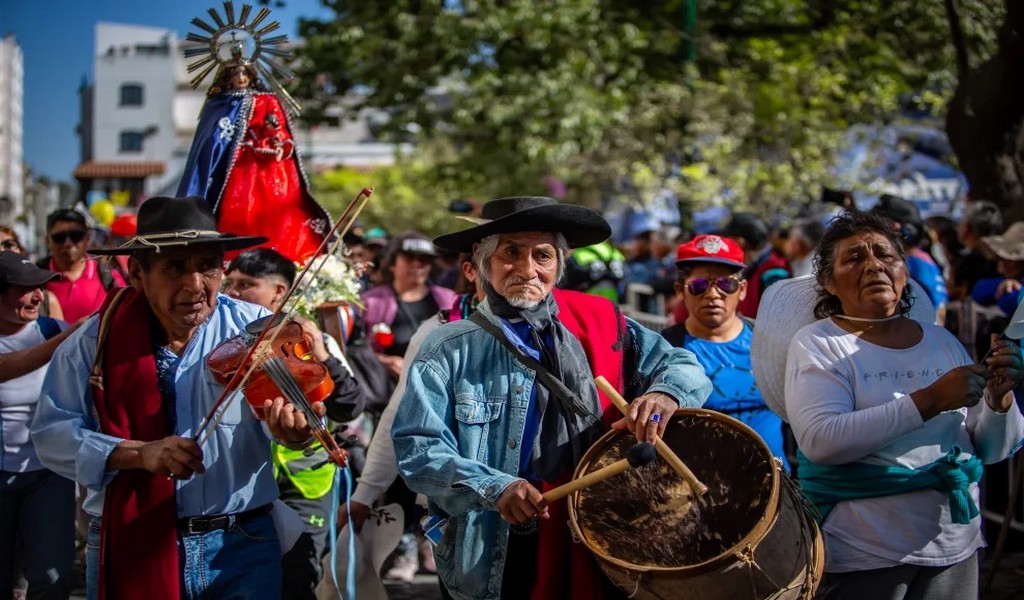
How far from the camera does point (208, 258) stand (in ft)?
12.7

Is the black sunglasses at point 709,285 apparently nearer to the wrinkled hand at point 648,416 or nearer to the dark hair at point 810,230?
the wrinkled hand at point 648,416

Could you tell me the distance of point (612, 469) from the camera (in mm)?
3121

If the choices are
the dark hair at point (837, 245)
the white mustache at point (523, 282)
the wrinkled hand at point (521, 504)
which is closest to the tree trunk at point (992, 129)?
the dark hair at point (837, 245)

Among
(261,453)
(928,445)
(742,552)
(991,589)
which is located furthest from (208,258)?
(991,589)

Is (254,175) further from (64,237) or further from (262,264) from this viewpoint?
(64,237)

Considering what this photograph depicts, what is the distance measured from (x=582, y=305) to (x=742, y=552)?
3.75 ft

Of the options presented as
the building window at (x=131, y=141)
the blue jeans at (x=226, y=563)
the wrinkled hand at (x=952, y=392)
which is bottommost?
the blue jeans at (x=226, y=563)

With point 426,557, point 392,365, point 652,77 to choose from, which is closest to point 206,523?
point 392,365

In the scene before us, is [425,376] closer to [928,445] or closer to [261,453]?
[261,453]

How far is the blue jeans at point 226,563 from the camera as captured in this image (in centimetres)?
379

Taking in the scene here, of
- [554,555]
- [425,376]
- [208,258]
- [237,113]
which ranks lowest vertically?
[554,555]

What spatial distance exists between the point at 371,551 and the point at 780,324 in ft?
6.62

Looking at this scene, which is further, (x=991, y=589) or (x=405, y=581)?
(x=405, y=581)

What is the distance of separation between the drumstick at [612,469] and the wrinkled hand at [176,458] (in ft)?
3.61
